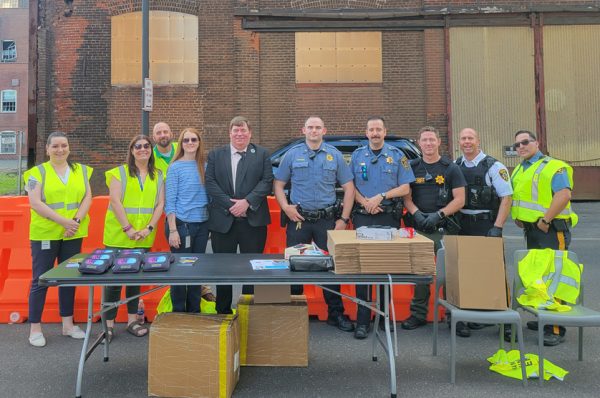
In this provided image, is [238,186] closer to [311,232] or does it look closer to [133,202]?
[311,232]

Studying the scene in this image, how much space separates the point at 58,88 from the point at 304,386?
1504 cm

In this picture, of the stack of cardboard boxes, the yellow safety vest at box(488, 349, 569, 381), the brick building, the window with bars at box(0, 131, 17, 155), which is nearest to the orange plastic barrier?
the yellow safety vest at box(488, 349, 569, 381)

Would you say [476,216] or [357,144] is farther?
[357,144]

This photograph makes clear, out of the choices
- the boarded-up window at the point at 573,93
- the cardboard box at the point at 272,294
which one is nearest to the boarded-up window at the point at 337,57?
the boarded-up window at the point at 573,93

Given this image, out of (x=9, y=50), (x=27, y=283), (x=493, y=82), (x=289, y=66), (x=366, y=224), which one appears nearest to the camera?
(x=366, y=224)

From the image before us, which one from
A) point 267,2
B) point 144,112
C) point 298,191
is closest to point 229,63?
point 267,2

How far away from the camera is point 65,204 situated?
14.0ft

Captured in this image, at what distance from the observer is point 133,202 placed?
433 cm

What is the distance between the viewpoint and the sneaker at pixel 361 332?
4.42m

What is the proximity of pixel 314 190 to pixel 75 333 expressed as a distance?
275 cm

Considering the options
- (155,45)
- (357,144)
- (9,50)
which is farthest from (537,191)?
(9,50)

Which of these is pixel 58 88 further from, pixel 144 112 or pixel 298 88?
pixel 298 88

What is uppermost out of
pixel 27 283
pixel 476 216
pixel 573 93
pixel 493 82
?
pixel 493 82

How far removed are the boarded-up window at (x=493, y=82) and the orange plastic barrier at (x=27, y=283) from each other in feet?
38.2
